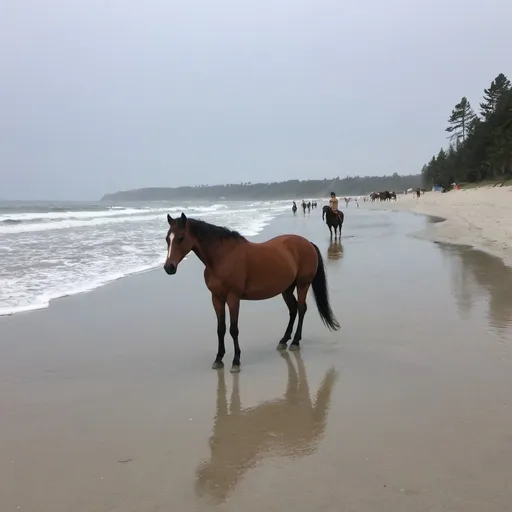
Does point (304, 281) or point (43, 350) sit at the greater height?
point (304, 281)

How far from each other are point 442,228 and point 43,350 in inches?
762

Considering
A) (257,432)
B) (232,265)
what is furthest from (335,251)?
(257,432)

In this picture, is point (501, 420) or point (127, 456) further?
point (501, 420)

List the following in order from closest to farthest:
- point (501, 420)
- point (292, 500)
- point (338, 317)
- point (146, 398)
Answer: point (292, 500) < point (501, 420) < point (146, 398) < point (338, 317)

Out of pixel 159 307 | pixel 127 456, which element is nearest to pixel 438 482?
pixel 127 456

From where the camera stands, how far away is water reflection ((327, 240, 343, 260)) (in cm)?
1493

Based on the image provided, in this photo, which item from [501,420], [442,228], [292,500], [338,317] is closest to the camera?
[292,500]

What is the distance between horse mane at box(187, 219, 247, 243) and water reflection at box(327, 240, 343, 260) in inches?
364

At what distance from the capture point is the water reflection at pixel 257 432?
10.5 ft

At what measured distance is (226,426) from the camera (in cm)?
395

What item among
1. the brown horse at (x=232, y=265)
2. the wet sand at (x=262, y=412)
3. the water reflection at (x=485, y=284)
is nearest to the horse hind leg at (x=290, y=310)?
the brown horse at (x=232, y=265)

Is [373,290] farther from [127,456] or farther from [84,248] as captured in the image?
[84,248]

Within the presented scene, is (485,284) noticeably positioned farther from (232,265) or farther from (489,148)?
(489,148)

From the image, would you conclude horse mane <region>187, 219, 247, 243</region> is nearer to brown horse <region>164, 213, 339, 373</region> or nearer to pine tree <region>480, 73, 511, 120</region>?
brown horse <region>164, 213, 339, 373</region>
